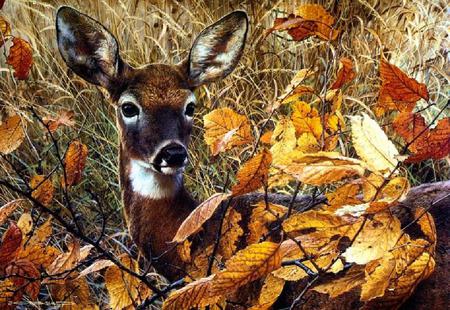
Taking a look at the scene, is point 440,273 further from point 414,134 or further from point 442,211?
point 414,134

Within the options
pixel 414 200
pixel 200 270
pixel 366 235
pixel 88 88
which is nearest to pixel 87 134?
pixel 88 88

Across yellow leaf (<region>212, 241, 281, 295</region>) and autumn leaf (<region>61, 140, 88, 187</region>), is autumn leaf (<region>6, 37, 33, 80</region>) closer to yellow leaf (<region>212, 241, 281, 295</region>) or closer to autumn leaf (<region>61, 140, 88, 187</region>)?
autumn leaf (<region>61, 140, 88, 187</region>)

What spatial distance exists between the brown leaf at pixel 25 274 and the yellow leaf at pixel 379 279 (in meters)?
0.85

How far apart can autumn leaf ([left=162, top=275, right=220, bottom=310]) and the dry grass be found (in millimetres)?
1482

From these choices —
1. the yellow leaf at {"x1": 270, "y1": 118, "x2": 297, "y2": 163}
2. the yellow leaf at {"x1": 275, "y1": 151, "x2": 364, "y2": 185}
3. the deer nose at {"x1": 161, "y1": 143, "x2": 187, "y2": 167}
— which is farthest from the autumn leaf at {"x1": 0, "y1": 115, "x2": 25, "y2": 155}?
the yellow leaf at {"x1": 275, "y1": 151, "x2": 364, "y2": 185}

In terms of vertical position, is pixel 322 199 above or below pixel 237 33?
below

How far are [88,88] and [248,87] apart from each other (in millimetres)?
678

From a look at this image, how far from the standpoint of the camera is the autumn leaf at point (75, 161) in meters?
2.23

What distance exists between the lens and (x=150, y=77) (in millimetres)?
2447

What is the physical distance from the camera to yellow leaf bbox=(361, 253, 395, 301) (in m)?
1.65

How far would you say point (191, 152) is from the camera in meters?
3.25

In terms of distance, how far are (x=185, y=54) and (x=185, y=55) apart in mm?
16

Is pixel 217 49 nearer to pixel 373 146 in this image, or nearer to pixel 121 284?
pixel 121 284

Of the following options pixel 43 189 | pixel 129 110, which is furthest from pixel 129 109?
pixel 43 189
